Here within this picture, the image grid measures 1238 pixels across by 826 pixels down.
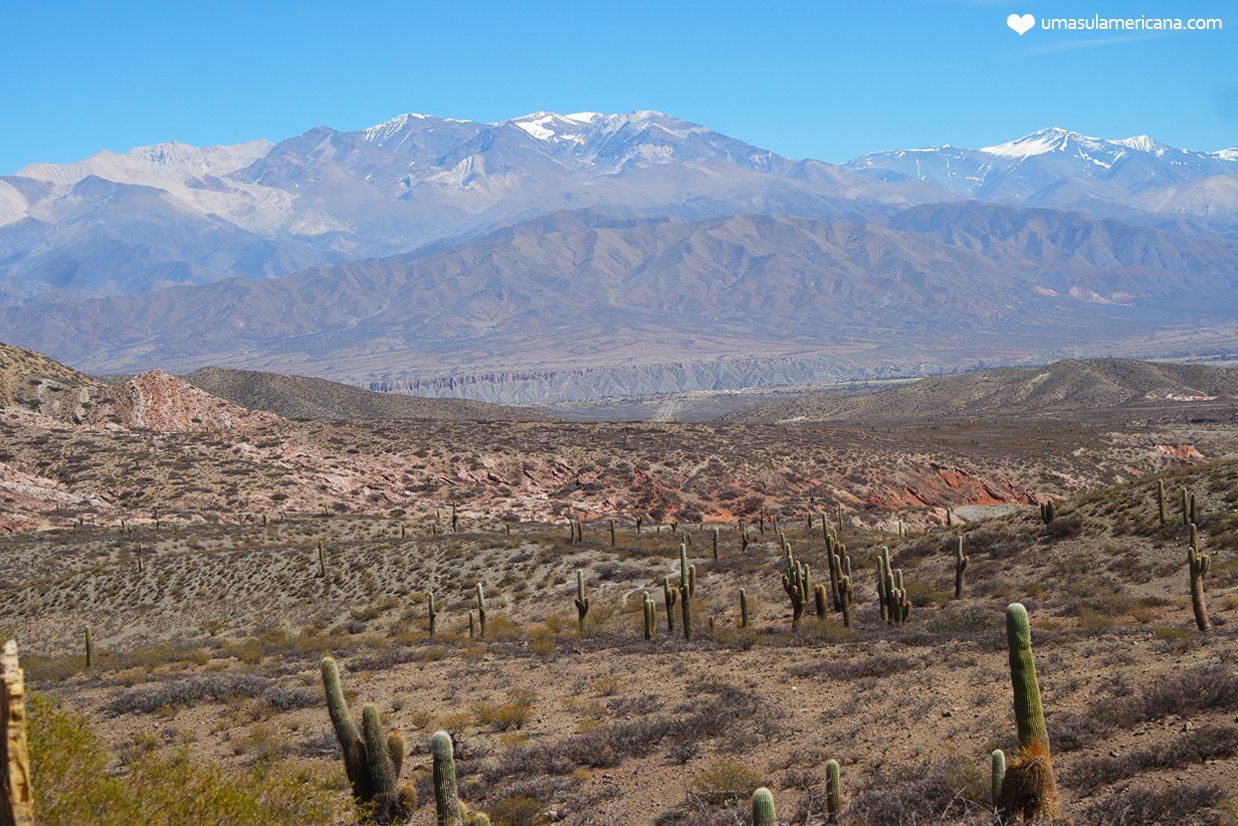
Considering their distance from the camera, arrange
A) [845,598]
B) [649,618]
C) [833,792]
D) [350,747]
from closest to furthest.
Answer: [833,792] < [350,747] < [845,598] < [649,618]

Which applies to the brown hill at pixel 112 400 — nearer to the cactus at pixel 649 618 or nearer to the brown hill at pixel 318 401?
the brown hill at pixel 318 401

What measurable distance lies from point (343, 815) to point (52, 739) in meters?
4.29

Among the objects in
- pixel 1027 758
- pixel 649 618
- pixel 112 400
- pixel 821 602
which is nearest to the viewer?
pixel 1027 758

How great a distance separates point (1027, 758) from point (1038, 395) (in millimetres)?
135510

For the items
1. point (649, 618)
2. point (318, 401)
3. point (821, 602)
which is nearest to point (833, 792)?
point (821, 602)

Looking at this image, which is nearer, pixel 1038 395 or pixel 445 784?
pixel 445 784

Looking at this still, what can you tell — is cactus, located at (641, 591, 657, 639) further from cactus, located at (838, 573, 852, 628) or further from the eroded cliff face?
the eroded cliff face

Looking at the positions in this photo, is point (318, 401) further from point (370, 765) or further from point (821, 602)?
point (370, 765)

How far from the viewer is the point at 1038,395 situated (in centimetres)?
13762

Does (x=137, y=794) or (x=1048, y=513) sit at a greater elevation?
(x=137, y=794)

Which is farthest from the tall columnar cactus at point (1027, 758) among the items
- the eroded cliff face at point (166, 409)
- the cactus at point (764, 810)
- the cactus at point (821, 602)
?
the eroded cliff face at point (166, 409)

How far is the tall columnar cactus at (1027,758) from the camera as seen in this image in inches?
435

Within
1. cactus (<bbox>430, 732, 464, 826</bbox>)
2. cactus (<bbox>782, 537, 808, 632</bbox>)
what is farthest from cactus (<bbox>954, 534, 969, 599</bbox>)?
cactus (<bbox>430, 732, 464, 826</bbox>)

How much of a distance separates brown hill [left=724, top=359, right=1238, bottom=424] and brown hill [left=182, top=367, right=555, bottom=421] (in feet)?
131
